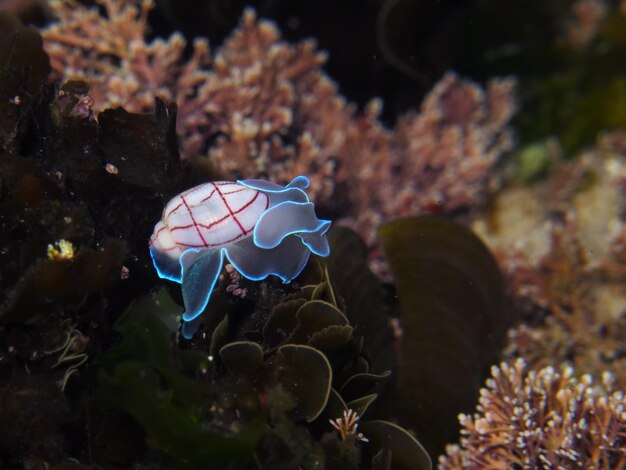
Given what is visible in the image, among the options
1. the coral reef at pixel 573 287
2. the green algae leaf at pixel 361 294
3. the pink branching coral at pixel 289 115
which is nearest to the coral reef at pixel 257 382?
the green algae leaf at pixel 361 294

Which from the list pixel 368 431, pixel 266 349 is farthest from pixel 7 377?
pixel 368 431

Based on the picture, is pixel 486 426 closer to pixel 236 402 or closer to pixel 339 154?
pixel 236 402

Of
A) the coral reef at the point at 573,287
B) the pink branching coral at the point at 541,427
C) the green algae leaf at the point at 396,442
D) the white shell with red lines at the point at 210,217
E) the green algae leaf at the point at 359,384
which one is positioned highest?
the coral reef at the point at 573,287

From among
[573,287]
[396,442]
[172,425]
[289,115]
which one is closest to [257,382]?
[172,425]

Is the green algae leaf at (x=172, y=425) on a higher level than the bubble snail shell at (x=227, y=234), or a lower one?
lower

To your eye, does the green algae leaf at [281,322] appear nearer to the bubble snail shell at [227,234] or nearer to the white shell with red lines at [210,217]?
the bubble snail shell at [227,234]

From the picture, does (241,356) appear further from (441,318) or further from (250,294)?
(441,318)
